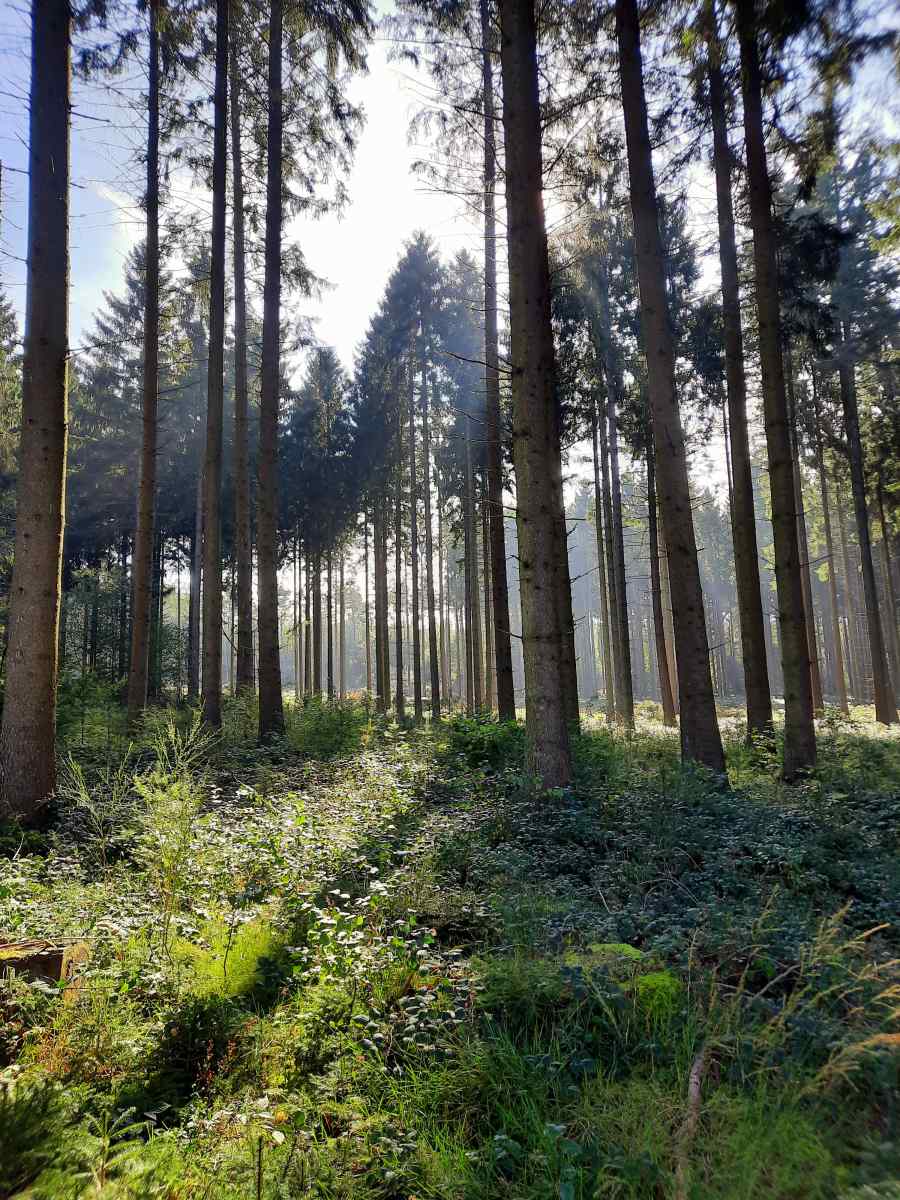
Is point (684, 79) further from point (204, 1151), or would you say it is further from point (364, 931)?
point (204, 1151)

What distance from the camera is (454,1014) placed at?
300cm

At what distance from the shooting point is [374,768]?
331 inches

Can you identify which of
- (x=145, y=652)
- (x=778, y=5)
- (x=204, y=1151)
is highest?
(x=778, y=5)

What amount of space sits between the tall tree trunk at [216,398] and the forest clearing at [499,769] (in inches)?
4.2

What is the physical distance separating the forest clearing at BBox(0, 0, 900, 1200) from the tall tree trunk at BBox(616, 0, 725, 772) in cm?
6

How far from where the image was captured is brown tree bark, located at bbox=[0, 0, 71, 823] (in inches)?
255

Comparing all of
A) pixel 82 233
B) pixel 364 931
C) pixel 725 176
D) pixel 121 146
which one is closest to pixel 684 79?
pixel 725 176

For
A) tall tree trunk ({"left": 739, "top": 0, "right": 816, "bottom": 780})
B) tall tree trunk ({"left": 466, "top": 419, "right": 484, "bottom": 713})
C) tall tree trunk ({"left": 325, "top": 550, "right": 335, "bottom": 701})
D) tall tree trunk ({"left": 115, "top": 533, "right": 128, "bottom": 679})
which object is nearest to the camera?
tall tree trunk ({"left": 739, "top": 0, "right": 816, "bottom": 780})

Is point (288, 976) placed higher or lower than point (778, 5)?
lower

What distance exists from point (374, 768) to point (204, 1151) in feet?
20.0

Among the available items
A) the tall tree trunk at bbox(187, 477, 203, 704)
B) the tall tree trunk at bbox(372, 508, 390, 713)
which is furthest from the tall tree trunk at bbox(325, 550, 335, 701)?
the tall tree trunk at bbox(187, 477, 203, 704)

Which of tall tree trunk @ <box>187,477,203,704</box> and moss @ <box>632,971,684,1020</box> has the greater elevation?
tall tree trunk @ <box>187,477,203,704</box>

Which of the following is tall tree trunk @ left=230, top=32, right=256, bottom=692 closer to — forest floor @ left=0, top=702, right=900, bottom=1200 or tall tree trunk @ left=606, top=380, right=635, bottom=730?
tall tree trunk @ left=606, top=380, right=635, bottom=730

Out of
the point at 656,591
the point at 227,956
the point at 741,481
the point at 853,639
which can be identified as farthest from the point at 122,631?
the point at 853,639
